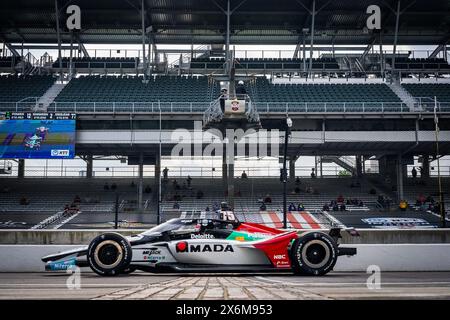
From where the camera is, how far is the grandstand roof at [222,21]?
32.2 meters

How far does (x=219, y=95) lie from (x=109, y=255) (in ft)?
75.6

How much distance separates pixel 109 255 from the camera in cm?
783

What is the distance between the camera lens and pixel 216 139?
88.3 feet

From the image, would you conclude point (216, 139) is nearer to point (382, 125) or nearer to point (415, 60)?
point (382, 125)

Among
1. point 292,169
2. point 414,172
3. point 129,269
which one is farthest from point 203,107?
point 129,269

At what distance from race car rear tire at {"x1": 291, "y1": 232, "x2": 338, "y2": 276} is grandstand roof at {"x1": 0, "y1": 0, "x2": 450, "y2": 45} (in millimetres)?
25748

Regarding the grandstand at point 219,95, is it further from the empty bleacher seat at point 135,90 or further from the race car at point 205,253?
the race car at point 205,253

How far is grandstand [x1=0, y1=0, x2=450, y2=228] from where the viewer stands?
27.9 meters

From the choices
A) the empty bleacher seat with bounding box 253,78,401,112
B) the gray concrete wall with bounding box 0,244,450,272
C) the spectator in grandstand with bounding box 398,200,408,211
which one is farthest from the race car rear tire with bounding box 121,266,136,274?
the spectator in grandstand with bounding box 398,200,408,211

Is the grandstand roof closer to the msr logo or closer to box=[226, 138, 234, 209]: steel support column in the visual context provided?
box=[226, 138, 234, 209]: steel support column

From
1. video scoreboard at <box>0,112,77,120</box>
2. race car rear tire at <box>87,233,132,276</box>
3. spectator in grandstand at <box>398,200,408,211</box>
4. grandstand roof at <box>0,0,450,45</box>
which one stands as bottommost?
race car rear tire at <box>87,233,132,276</box>

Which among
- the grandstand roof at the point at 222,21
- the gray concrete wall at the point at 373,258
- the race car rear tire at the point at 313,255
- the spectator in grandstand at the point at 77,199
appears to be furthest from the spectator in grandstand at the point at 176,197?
the race car rear tire at the point at 313,255

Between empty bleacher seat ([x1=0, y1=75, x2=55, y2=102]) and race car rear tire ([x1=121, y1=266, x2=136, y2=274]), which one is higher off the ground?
empty bleacher seat ([x1=0, y1=75, x2=55, y2=102])

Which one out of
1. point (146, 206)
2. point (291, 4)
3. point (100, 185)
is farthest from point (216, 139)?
point (291, 4)
